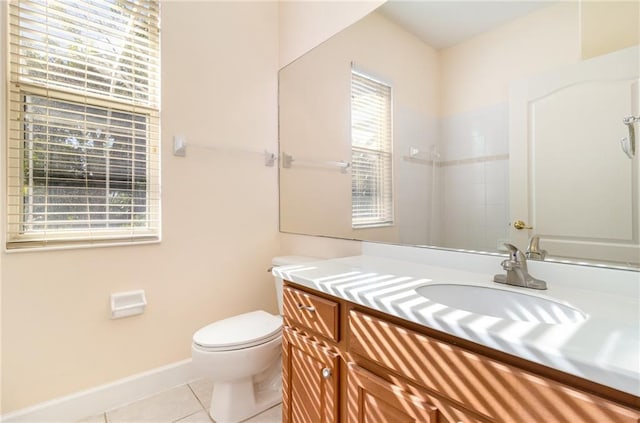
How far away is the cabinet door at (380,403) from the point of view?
0.78 metres

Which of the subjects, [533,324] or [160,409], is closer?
[533,324]

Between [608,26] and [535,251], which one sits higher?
[608,26]

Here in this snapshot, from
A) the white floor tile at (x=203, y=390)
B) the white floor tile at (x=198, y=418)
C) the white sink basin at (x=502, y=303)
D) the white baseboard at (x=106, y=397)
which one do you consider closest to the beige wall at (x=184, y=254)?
the white baseboard at (x=106, y=397)

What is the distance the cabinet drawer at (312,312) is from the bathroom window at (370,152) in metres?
0.65

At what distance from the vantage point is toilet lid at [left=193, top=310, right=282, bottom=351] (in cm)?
144

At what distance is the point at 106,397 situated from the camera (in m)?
1.62

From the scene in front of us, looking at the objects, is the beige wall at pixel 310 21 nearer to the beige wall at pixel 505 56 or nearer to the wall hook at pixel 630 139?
the beige wall at pixel 505 56

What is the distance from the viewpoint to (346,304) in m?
1.02

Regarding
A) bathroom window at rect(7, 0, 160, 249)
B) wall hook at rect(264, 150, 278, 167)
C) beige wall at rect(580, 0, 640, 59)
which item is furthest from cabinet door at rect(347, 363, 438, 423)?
wall hook at rect(264, 150, 278, 167)

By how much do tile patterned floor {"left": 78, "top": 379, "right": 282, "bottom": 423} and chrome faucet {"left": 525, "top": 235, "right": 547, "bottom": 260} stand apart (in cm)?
139

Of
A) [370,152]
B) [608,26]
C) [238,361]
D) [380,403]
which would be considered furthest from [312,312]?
[608,26]

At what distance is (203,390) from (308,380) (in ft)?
3.31

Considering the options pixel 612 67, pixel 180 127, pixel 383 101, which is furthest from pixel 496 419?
pixel 180 127

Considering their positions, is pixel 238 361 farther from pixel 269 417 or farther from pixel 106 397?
pixel 106 397
